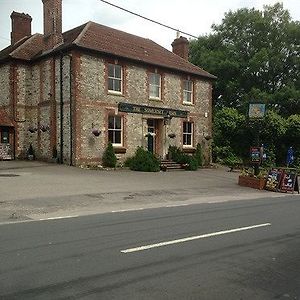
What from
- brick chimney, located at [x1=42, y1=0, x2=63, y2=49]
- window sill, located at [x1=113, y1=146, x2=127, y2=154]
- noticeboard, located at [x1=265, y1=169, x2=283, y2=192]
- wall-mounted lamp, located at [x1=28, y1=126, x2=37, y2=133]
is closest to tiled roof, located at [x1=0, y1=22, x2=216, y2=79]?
brick chimney, located at [x1=42, y1=0, x2=63, y2=49]

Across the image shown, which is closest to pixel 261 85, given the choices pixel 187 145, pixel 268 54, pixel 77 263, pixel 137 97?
pixel 268 54

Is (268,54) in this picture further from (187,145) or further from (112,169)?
(112,169)

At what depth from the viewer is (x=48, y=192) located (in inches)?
552

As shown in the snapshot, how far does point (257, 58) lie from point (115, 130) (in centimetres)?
2226

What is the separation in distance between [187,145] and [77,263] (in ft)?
81.5

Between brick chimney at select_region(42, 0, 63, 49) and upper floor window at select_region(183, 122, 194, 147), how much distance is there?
10.5m

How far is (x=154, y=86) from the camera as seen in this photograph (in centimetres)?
2789

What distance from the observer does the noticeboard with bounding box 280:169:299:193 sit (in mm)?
18828

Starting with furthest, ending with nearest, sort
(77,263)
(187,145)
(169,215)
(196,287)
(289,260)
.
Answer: (187,145) → (169,215) → (289,260) → (77,263) → (196,287)

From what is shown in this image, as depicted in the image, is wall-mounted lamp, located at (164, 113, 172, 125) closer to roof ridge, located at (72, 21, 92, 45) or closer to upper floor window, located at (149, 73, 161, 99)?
upper floor window, located at (149, 73, 161, 99)

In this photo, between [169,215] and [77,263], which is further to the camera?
[169,215]

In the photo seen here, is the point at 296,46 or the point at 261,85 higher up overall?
the point at 296,46

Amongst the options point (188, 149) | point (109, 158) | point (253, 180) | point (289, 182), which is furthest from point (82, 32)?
point (289, 182)

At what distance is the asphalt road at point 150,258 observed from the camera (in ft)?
15.8
